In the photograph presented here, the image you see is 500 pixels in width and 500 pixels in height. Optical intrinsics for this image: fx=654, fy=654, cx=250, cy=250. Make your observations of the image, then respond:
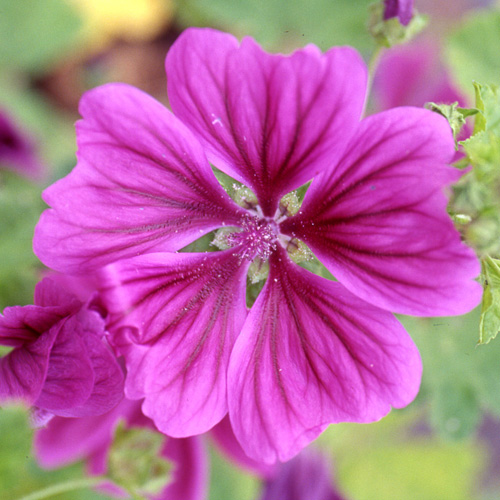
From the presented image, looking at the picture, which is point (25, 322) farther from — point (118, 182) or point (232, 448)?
point (232, 448)

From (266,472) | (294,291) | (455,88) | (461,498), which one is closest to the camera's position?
(294,291)

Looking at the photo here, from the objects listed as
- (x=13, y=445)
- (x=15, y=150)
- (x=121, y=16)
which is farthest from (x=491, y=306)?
(x=121, y=16)

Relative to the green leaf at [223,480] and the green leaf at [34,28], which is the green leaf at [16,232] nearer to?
the green leaf at [223,480]

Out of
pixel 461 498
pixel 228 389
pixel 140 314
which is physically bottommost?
pixel 461 498

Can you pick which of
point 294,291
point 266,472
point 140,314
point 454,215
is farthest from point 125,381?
point 266,472

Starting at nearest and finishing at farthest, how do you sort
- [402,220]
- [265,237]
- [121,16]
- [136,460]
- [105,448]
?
[402,220]
[265,237]
[136,460]
[105,448]
[121,16]

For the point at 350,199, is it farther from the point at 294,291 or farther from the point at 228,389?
the point at 228,389

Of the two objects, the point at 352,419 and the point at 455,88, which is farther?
the point at 455,88
